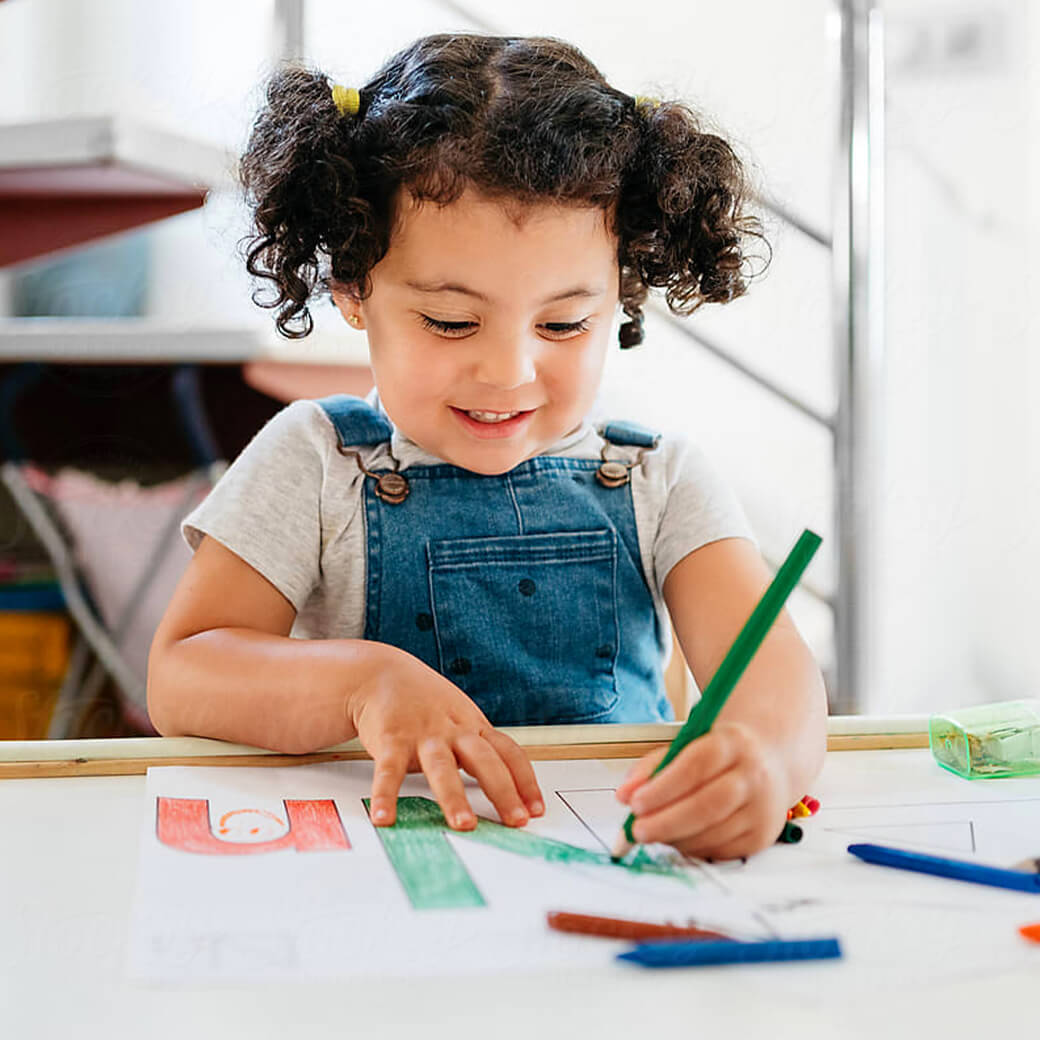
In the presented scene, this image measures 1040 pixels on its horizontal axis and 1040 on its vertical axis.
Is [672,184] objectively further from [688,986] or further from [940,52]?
[940,52]

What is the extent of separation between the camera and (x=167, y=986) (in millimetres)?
299

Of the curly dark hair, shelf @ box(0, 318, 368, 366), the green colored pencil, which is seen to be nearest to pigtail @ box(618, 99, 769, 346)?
the curly dark hair

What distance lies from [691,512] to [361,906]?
42 centimetres

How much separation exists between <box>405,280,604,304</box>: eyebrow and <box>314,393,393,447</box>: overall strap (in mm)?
148

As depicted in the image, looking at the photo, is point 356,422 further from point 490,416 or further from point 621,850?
point 621,850

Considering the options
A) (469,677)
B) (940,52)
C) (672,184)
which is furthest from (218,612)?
(940,52)

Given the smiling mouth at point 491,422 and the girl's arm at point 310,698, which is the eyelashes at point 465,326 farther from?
the girl's arm at point 310,698

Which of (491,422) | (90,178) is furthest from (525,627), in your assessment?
(90,178)

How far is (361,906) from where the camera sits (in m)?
0.35

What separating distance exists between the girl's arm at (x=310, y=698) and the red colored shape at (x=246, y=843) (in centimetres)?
2

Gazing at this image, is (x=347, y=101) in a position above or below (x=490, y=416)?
above

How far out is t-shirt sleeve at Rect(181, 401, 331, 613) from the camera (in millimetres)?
681

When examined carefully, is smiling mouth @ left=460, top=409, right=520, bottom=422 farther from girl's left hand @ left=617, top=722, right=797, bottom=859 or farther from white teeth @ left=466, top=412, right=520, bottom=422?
girl's left hand @ left=617, top=722, right=797, bottom=859

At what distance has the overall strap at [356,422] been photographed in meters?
0.74
